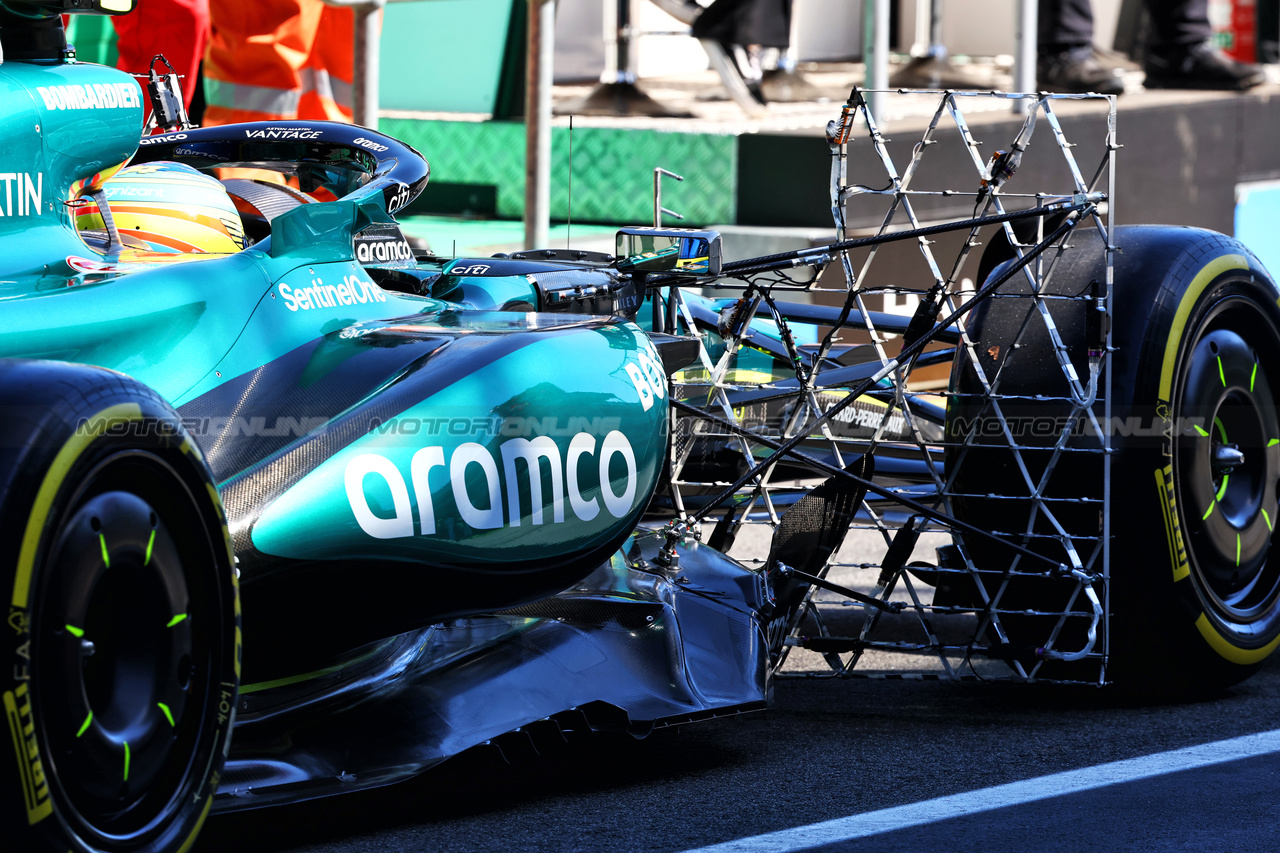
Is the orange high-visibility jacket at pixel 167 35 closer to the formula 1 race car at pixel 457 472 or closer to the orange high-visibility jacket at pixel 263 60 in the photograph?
the orange high-visibility jacket at pixel 263 60

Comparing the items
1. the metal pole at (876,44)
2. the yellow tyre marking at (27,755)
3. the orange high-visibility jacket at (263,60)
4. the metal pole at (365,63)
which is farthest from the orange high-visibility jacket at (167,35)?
the yellow tyre marking at (27,755)

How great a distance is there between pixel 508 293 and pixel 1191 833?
1967mm

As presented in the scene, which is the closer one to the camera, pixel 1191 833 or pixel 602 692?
pixel 1191 833

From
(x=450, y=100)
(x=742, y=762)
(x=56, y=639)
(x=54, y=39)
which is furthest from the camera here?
(x=450, y=100)

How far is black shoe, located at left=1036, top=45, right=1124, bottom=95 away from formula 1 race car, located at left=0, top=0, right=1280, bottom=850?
542 cm

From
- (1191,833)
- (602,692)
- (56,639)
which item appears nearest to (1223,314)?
(1191,833)

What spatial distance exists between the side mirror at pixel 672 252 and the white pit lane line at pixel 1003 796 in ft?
4.50

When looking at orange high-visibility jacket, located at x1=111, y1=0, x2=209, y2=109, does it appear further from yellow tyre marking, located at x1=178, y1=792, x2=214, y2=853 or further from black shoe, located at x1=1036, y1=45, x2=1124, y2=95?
black shoe, located at x1=1036, y1=45, x2=1124, y2=95

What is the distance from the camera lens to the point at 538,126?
7223 mm

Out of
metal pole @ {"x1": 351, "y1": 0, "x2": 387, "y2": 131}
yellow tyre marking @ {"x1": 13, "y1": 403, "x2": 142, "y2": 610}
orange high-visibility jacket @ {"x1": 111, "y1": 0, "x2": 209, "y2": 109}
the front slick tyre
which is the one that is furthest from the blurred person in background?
yellow tyre marking @ {"x1": 13, "y1": 403, "x2": 142, "y2": 610}

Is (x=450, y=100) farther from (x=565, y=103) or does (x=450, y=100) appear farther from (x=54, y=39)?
(x=54, y=39)

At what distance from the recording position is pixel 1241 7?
1268 cm

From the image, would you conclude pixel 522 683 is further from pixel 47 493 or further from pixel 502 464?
pixel 47 493

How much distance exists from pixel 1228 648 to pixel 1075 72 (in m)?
6.62
